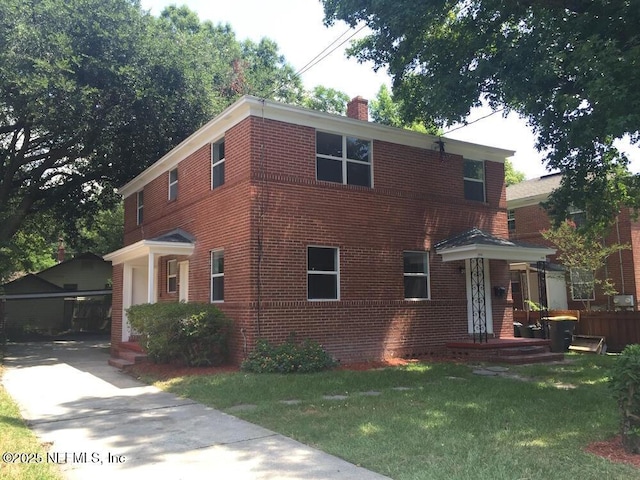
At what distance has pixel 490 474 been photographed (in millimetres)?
4758

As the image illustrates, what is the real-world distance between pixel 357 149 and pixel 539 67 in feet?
17.8

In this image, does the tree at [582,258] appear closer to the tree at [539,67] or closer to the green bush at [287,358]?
the tree at [539,67]

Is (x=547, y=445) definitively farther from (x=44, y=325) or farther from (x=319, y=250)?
(x=44, y=325)

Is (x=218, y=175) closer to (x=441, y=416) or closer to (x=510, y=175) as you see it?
(x=441, y=416)

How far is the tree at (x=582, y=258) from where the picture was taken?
20.2m

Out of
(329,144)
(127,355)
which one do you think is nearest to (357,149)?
(329,144)

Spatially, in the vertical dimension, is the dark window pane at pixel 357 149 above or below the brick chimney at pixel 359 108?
below

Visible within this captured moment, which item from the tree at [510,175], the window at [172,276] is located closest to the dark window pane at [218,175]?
the window at [172,276]

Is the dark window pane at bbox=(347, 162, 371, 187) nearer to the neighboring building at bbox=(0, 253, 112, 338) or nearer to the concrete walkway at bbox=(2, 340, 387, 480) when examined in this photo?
the concrete walkway at bbox=(2, 340, 387, 480)

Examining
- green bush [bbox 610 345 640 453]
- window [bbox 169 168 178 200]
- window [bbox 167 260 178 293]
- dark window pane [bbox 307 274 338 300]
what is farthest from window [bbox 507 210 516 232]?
green bush [bbox 610 345 640 453]

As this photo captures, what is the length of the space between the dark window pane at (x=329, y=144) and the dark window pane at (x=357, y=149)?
34 centimetres

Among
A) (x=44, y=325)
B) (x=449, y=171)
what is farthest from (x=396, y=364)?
(x=44, y=325)

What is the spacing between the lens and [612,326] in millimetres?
17219

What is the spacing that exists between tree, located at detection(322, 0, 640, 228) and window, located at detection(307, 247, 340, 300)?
13.8 ft
